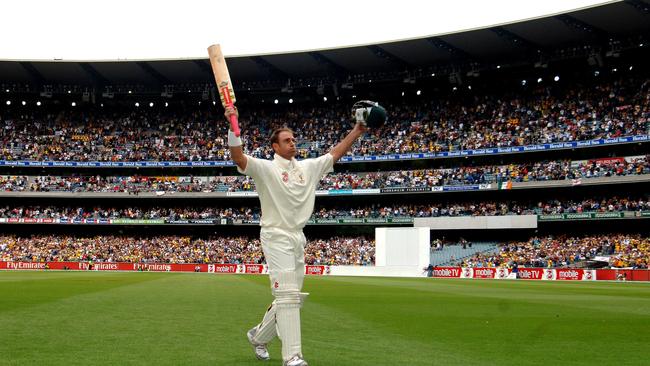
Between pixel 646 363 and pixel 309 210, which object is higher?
pixel 309 210

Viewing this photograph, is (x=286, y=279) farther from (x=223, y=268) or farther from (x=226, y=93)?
(x=223, y=268)

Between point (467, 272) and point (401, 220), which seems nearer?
point (467, 272)

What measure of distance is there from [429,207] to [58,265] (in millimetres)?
35280

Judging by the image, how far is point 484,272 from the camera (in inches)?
1929

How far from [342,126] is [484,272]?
88.7 feet

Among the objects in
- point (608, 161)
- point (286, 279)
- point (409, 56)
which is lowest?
point (286, 279)

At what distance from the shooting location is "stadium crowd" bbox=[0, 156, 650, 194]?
5503 cm

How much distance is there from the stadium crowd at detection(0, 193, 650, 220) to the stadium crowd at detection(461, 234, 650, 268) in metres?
2.40

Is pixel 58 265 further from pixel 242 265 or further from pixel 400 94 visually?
pixel 400 94

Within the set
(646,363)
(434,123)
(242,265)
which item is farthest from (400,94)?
(646,363)

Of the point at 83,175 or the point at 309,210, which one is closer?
the point at 309,210

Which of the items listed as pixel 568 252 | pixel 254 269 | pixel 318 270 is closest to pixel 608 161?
pixel 568 252

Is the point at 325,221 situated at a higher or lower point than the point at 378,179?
lower

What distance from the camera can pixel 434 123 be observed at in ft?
222
